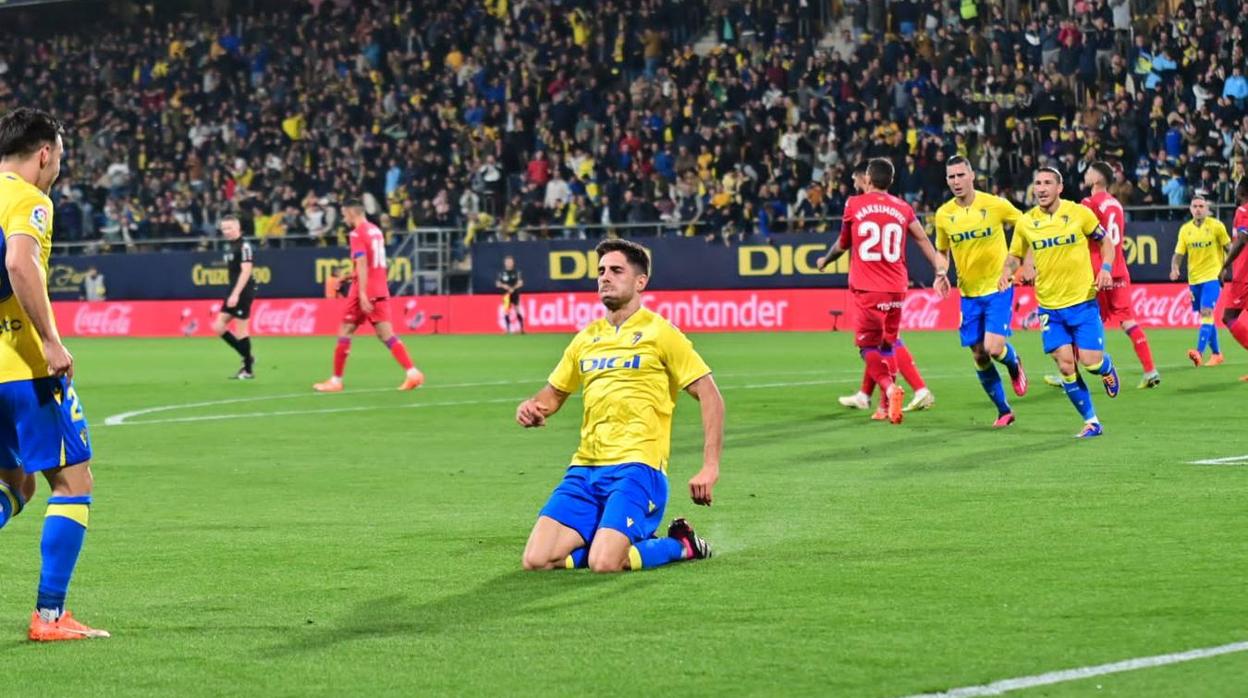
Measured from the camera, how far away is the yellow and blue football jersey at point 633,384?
9.28 m

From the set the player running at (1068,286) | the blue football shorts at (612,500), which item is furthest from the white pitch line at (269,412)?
the blue football shorts at (612,500)

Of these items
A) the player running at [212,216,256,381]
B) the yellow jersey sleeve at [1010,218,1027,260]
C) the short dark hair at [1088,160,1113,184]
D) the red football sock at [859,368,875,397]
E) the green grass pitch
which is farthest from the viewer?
the player running at [212,216,256,381]

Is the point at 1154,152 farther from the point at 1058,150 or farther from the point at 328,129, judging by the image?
the point at 328,129

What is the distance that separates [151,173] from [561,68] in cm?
1288

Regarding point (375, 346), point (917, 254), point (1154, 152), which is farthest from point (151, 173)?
point (1154, 152)

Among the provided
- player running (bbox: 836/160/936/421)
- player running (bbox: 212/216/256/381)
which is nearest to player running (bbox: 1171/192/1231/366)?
player running (bbox: 836/160/936/421)

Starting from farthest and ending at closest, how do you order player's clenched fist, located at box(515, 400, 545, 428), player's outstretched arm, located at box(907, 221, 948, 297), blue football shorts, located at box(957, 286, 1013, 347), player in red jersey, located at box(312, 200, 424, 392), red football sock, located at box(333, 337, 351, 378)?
1. red football sock, located at box(333, 337, 351, 378)
2. player in red jersey, located at box(312, 200, 424, 392)
3. blue football shorts, located at box(957, 286, 1013, 347)
4. player's outstretched arm, located at box(907, 221, 948, 297)
5. player's clenched fist, located at box(515, 400, 545, 428)

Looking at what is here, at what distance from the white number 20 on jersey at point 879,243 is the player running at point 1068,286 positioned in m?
1.64

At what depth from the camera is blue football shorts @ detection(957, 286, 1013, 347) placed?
1730 centimetres

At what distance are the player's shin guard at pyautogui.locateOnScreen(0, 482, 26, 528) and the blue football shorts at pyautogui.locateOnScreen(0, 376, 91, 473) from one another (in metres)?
0.29

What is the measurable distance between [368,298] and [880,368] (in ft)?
25.9

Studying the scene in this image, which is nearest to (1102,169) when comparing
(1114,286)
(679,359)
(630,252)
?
(1114,286)

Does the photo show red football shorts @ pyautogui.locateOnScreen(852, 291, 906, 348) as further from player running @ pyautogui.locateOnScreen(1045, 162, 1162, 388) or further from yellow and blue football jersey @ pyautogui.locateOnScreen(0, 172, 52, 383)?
yellow and blue football jersey @ pyautogui.locateOnScreen(0, 172, 52, 383)

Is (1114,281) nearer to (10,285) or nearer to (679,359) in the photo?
(679,359)
